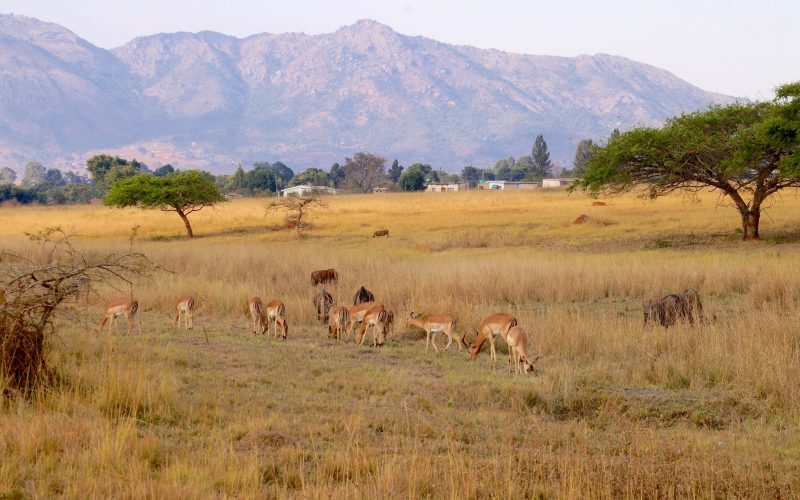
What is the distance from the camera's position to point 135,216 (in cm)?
7006

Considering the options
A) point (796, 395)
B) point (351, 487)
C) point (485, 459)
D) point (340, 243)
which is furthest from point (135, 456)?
point (340, 243)

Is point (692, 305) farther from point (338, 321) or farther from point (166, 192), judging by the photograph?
point (166, 192)

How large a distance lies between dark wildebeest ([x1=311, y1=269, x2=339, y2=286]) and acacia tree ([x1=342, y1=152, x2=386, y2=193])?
127 meters

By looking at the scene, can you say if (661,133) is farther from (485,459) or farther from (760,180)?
(485,459)

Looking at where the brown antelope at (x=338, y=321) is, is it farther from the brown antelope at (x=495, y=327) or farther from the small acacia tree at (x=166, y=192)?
the small acacia tree at (x=166, y=192)

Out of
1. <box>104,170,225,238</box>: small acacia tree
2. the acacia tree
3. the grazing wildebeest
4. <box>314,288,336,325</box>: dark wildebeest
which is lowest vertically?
<box>314,288,336,325</box>: dark wildebeest

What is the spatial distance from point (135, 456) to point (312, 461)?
Result: 153 cm

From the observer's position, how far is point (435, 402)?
9.64 m

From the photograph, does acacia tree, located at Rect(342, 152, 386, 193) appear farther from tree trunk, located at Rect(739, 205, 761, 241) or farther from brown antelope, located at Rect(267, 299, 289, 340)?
brown antelope, located at Rect(267, 299, 289, 340)

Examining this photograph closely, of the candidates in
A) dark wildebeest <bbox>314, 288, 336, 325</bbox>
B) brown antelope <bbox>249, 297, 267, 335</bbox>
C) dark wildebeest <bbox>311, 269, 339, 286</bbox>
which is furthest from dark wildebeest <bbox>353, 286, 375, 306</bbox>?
dark wildebeest <bbox>311, 269, 339, 286</bbox>

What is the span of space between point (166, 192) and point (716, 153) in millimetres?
34797

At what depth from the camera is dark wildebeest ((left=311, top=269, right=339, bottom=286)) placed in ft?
71.7

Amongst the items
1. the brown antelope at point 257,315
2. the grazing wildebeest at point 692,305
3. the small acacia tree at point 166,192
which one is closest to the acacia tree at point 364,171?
the small acacia tree at point 166,192

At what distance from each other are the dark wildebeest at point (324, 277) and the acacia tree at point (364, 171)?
417ft
